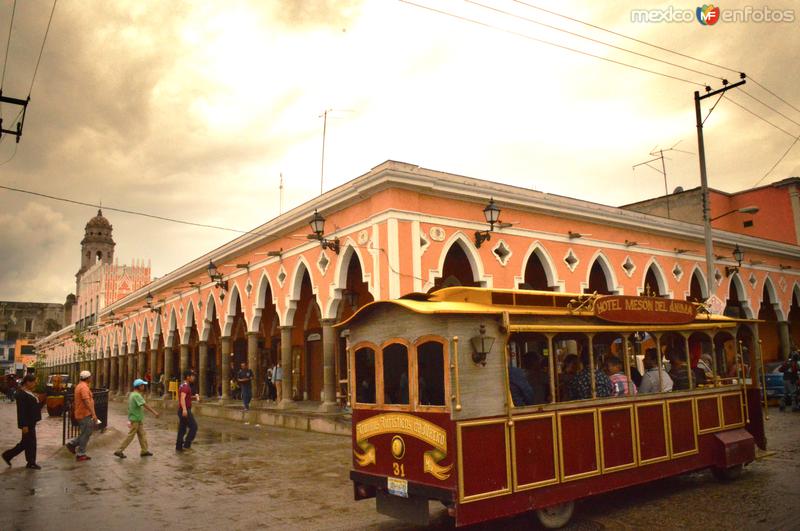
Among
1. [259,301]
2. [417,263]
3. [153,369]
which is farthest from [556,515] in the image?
[153,369]

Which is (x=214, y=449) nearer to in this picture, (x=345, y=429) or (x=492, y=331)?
(x=345, y=429)

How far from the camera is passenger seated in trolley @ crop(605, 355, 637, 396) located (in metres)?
7.52

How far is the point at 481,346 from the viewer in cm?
607

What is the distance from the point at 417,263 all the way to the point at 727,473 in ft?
28.6

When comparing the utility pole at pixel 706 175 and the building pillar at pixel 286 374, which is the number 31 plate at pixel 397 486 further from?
the building pillar at pixel 286 374

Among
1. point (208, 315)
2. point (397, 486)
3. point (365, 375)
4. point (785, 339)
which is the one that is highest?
point (208, 315)

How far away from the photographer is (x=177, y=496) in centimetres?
879

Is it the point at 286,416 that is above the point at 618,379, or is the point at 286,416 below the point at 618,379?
below

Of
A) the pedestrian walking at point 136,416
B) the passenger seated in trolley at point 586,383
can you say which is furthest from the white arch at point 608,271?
the pedestrian walking at point 136,416

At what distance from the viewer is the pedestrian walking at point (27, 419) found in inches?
431

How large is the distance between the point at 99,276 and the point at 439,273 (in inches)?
1937

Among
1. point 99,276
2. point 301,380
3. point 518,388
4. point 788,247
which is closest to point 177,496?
point 518,388

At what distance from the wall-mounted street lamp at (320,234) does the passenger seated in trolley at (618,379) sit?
10.1 meters

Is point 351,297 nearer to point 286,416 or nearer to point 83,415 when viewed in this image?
point 286,416
